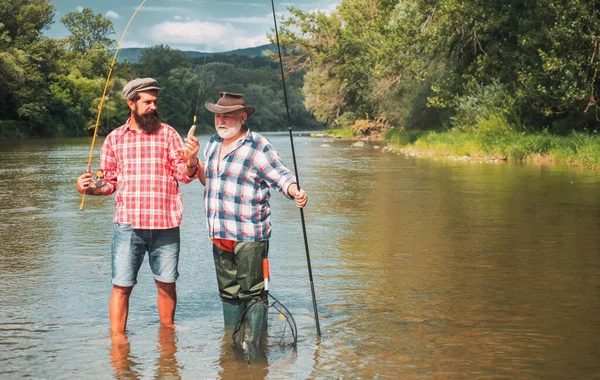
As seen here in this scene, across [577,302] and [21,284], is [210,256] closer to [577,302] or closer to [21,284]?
[21,284]

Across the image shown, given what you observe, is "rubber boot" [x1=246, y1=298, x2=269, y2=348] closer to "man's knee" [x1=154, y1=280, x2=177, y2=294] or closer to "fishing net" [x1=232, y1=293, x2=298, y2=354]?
"fishing net" [x1=232, y1=293, x2=298, y2=354]

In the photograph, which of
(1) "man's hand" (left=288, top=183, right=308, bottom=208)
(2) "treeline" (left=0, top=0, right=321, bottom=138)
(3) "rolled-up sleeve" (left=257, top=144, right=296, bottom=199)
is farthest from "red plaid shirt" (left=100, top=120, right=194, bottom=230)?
(2) "treeline" (left=0, top=0, right=321, bottom=138)

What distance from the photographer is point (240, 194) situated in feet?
19.0

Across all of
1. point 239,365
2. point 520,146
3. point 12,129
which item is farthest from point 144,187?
point 12,129

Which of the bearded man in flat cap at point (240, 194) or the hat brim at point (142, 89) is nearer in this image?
the bearded man in flat cap at point (240, 194)

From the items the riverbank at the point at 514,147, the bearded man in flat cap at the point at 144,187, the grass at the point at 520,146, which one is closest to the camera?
the bearded man in flat cap at the point at 144,187

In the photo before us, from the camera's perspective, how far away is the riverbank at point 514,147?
83.5ft

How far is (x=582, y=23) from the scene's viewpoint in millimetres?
23484

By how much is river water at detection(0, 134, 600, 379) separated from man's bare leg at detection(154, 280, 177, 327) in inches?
6.0

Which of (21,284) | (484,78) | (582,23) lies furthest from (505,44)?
(21,284)

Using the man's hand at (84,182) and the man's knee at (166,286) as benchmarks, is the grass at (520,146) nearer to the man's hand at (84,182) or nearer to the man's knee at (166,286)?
the man's knee at (166,286)

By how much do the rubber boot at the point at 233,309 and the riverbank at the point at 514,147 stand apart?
19.8 m

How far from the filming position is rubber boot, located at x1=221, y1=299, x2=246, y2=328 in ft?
19.7

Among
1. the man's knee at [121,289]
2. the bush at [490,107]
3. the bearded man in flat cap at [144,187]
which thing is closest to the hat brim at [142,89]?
the bearded man in flat cap at [144,187]
